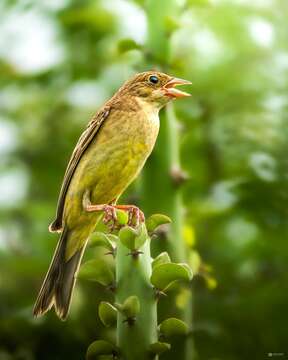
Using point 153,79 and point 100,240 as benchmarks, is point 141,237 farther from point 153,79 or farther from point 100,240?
point 153,79

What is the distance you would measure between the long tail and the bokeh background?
0.39 meters

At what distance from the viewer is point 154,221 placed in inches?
92.4

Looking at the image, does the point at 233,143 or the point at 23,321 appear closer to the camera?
the point at 23,321

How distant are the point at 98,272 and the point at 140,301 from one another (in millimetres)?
145

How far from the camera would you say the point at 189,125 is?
421cm

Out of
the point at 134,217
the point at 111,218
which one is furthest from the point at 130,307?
the point at 111,218

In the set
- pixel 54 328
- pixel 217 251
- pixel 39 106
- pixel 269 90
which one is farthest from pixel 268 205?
pixel 39 106

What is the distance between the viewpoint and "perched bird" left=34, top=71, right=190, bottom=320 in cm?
360

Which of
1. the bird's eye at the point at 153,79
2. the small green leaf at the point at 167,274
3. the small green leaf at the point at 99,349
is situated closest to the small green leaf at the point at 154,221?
the small green leaf at the point at 167,274

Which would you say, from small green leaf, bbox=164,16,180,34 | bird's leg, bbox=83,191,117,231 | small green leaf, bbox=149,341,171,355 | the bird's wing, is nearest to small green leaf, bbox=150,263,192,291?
small green leaf, bbox=149,341,171,355

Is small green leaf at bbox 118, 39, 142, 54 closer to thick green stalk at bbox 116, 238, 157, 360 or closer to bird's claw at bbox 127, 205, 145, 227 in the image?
bird's claw at bbox 127, 205, 145, 227

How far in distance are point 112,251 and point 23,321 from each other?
1530 millimetres

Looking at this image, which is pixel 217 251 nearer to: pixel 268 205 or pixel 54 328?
pixel 268 205

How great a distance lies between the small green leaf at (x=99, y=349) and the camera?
2162 mm
